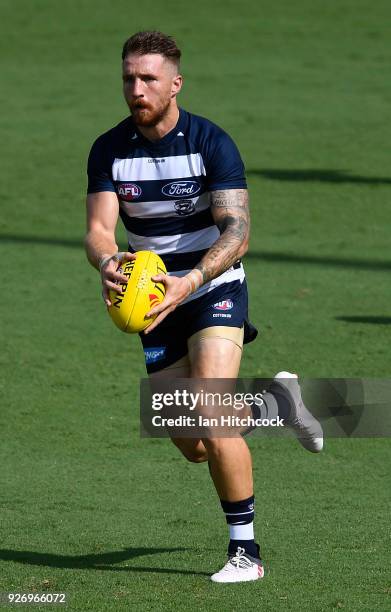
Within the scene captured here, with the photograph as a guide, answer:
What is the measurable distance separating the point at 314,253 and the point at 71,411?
230 inches

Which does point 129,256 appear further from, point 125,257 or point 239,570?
point 239,570

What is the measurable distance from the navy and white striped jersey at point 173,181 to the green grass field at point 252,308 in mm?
1510

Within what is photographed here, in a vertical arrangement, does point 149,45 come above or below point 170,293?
above

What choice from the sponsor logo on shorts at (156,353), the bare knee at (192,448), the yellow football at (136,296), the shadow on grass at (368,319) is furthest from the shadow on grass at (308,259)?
the yellow football at (136,296)

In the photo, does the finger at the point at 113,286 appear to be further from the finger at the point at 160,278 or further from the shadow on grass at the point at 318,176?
the shadow on grass at the point at 318,176

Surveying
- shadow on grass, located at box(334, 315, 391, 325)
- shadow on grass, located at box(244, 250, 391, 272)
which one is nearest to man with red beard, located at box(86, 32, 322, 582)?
shadow on grass, located at box(334, 315, 391, 325)

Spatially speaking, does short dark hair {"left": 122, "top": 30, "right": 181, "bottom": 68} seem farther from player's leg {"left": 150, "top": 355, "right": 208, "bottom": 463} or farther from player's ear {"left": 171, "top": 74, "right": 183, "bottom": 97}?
player's leg {"left": 150, "top": 355, "right": 208, "bottom": 463}

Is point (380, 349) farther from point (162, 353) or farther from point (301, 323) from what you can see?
point (162, 353)

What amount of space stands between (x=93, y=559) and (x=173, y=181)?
6.31 feet

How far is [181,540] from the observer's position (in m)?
7.00

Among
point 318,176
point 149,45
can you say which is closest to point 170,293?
point 149,45

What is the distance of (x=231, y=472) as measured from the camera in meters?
6.21

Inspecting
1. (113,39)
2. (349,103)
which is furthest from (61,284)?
(113,39)

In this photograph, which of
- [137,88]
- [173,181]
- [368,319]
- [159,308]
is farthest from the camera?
[368,319]
